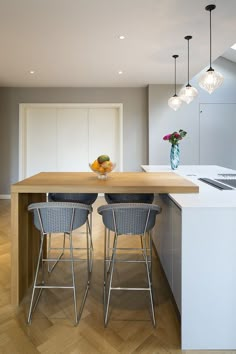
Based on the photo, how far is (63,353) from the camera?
139cm

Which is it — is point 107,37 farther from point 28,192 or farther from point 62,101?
point 62,101

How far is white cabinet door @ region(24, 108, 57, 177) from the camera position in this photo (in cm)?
595

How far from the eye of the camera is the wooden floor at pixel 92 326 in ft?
4.71

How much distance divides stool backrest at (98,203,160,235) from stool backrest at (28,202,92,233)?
0.70 ft

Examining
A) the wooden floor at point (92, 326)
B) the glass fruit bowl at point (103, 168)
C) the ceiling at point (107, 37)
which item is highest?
the ceiling at point (107, 37)

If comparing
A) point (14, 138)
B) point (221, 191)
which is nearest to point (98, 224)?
point (221, 191)

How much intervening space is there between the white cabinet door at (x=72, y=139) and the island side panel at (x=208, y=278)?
15.9ft

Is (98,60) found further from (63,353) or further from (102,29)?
(63,353)

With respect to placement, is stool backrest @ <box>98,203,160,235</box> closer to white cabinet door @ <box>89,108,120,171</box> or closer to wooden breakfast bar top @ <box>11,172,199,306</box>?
wooden breakfast bar top @ <box>11,172,199,306</box>

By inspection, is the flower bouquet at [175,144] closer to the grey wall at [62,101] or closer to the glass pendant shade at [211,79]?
the glass pendant shade at [211,79]

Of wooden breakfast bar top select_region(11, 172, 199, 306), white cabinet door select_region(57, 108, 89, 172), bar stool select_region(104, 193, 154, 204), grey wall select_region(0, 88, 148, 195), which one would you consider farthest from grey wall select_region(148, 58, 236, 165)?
wooden breakfast bar top select_region(11, 172, 199, 306)

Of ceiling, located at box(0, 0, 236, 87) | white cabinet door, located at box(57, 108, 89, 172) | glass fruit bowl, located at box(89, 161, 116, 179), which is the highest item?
ceiling, located at box(0, 0, 236, 87)

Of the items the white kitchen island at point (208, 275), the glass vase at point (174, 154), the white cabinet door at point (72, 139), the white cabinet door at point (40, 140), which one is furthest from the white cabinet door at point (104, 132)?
the white kitchen island at point (208, 275)

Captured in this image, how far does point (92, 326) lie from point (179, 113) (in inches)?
191
